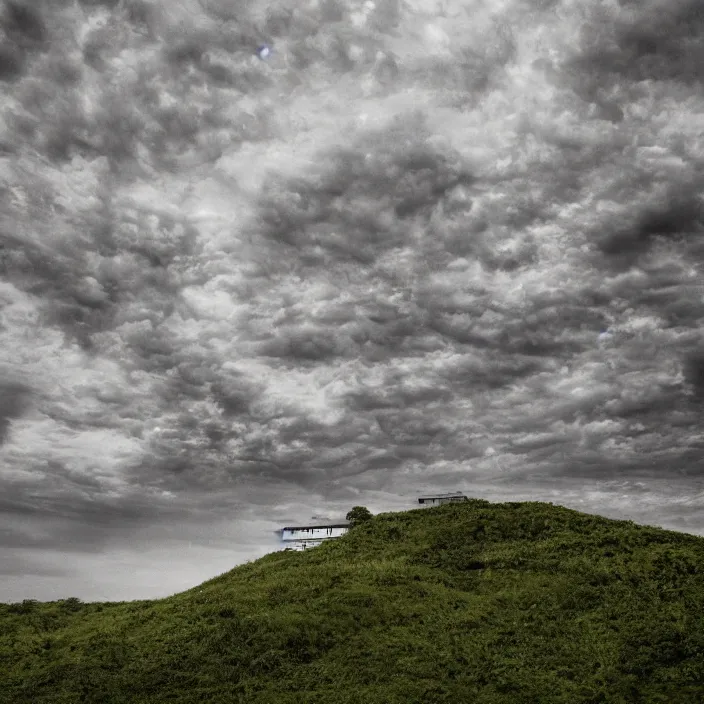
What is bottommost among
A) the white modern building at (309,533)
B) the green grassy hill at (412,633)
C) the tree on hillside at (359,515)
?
the green grassy hill at (412,633)

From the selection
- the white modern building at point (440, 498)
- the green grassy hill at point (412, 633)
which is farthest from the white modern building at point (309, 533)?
the green grassy hill at point (412, 633)

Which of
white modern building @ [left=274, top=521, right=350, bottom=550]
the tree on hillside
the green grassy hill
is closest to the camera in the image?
the green grassy hill

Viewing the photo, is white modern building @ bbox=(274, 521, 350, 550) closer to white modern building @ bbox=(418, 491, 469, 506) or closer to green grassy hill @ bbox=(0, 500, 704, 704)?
white modern building @ bbox=(418, 491, 469, 506)

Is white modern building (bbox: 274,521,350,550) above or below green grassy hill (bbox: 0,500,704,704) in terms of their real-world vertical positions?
above

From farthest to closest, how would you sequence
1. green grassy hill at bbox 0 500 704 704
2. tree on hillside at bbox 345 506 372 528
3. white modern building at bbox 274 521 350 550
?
white modern building at bbox 274 521 350 550, tree on hillside at bbox 345 506 372 528, green grassy hill at bbox 0 500 704 704

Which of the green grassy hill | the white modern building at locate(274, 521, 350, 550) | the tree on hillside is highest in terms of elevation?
the white modern building at locate(274, 521, 350, 550)

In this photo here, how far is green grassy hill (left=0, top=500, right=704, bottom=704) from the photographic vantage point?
23.6m

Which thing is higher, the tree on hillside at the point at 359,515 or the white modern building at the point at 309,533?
the white modern building at the point at 309,533

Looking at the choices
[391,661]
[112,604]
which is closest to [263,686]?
[391,661]

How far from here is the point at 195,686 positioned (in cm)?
2509

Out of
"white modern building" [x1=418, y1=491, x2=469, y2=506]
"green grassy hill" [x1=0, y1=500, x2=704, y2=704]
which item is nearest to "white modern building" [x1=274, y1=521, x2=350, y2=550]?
"white modern building" [x1=418, y1=491, x2=469, y2=506]

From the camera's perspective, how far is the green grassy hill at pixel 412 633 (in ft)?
77.3

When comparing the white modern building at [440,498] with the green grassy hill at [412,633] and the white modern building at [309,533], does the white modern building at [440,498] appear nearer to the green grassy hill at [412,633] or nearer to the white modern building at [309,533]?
the white modern building at [309,533]

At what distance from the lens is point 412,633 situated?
29.2m
